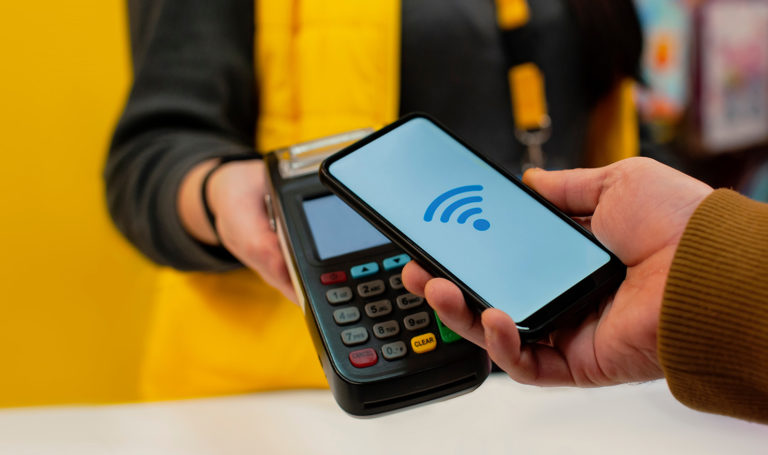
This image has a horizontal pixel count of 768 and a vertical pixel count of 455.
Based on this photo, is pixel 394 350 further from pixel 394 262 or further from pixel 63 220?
pixel 63 220

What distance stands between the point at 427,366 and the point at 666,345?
0.10 m

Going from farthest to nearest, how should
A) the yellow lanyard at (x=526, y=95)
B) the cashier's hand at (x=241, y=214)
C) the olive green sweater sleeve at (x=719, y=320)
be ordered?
the yellow lanyard at (x=526, y=95) < the cashier's hand at (x=241, y=214) < the olive green sweater sleeve at (x=719, y=320)

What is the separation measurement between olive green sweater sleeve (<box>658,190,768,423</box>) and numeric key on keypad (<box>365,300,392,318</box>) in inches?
4.9

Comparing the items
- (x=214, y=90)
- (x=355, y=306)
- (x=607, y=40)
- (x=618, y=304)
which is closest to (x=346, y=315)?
(x=355, y=306)

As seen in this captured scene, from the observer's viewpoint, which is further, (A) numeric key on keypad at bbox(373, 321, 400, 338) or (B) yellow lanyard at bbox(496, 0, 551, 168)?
(B) yellow lanyard at bbox(496, 0, 551, 168)

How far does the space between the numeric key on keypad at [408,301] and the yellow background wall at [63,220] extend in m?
0.38

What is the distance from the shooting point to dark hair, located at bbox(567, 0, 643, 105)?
0.51 metres

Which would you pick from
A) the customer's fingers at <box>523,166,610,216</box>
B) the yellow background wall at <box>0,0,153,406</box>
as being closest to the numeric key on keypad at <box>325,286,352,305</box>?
the customer's fingers at <box>523,166,610,216</box>

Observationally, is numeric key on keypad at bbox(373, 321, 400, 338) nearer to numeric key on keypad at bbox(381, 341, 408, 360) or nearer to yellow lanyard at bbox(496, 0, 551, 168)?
numeric key on keypad at bbox(381, 341, 408, 360)

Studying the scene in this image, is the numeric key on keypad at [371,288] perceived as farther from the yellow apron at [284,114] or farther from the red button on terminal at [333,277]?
the yellow apron at [284,114]

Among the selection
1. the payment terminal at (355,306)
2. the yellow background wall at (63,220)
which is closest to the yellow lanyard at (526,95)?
the payment terminal at (355,306)

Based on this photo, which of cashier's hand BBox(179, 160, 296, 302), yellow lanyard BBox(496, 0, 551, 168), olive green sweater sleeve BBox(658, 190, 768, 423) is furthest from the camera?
yellow lanyard BBox(496, 0, 551, 168)

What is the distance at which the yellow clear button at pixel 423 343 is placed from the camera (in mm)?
289

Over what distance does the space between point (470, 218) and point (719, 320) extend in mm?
112
